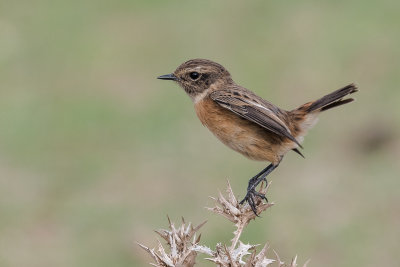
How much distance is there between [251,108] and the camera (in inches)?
271

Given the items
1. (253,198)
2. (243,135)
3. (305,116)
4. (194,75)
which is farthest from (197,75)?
(253,198)

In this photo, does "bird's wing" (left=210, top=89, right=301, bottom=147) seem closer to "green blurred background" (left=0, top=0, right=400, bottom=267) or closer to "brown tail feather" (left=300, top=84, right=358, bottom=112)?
"brown tail feather" (left=300, top=84, right=358, bottom=112)

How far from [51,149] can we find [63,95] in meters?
2.14

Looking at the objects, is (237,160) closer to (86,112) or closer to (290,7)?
(86,112)

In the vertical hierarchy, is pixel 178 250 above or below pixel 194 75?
below

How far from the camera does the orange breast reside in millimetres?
6723

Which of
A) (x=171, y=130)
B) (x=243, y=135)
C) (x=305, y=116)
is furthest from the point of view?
(x=171, y=130)

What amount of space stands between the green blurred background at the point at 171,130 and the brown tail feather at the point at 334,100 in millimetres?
4120

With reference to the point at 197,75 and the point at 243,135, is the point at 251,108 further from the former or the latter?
the point at 197,75

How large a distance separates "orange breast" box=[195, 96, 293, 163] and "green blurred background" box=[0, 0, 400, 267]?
4498 millimetres

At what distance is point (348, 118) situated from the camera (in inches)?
632

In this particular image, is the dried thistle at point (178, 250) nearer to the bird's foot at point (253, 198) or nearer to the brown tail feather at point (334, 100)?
the bird's foot at point (253, 198)

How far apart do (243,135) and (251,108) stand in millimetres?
242

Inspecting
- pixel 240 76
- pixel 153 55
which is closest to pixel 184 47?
pixel 153 55
